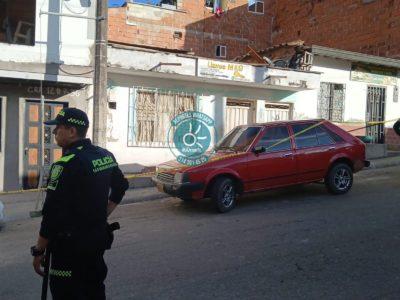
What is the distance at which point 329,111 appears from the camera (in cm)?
1642

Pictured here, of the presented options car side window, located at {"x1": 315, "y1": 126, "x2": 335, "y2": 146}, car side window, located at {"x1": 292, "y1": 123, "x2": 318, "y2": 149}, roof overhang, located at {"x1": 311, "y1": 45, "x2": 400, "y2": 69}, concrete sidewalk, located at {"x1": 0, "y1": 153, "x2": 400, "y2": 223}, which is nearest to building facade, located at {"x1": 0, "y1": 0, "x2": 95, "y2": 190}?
concrete sidewalk, located at {"x1": 0, "y1": 153, "x2": 400, "y2": 223}

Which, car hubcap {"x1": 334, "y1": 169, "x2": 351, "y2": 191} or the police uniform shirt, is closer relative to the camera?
the police uniform shirt

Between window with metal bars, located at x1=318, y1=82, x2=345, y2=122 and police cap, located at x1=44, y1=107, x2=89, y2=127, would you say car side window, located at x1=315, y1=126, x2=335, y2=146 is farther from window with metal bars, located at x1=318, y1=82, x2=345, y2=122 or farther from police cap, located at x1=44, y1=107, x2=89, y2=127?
window with metal bars, located at x1=318, y1=82, x2=345, y2=122

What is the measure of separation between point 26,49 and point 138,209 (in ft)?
17.4

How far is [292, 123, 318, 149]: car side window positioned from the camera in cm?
896

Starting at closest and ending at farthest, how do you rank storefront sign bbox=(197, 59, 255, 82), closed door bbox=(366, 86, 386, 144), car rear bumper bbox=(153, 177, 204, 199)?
car rear bumper bbox=(153, 177, 204, 199), storefront sign bbox=(197, 59, 255, 82), closed door bbox=(366, 86, 386, 144)

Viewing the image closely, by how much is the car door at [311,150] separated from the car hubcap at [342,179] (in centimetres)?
34

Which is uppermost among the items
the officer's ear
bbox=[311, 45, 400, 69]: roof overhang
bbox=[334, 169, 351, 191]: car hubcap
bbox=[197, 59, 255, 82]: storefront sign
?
bbox=[311, 45, 400, 69]: roof overhang

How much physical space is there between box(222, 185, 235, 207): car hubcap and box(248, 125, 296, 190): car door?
41 centimetres

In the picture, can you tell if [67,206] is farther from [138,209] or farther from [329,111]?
[329,111]

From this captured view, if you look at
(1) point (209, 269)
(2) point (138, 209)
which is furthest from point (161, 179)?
(1) point (209, 269)

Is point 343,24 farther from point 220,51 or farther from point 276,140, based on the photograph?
point 276,140

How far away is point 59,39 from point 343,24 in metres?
15.2

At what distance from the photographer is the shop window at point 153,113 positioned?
12898 millimetres
